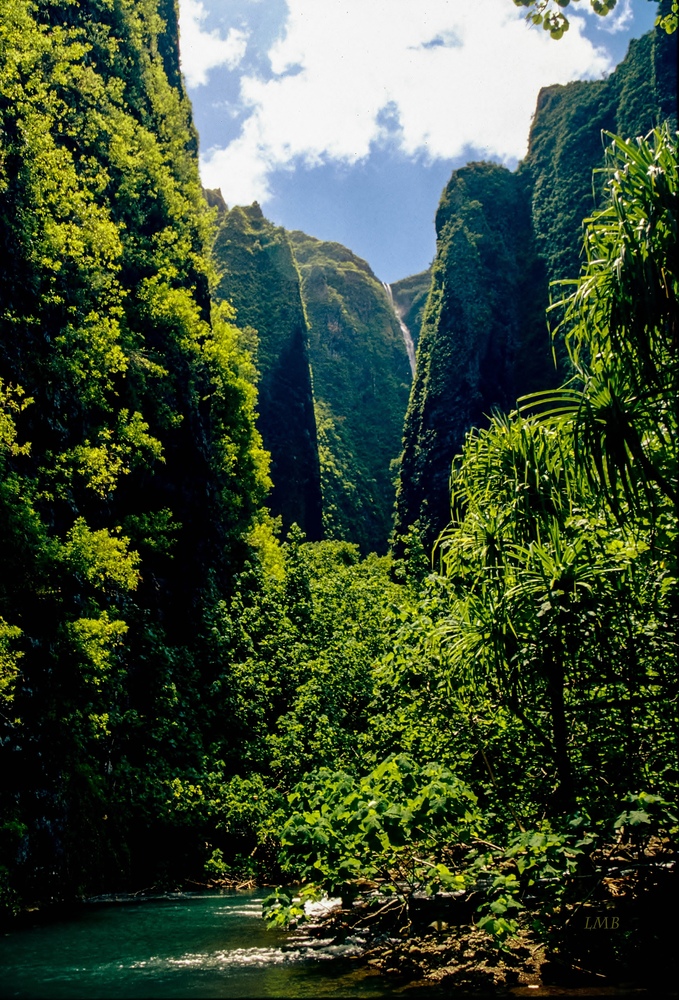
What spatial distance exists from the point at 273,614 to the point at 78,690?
9842 mm

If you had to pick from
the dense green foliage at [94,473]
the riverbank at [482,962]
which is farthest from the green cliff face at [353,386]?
the riverbank at [482,962]

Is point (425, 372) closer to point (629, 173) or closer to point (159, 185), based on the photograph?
point (159, 185)

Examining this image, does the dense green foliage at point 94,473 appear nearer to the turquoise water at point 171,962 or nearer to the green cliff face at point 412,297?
the turquoise water at point 171,962

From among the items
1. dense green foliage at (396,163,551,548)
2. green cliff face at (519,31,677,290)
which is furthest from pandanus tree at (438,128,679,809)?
green cliff face at (519,31,677,290)

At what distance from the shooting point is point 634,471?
5363mm

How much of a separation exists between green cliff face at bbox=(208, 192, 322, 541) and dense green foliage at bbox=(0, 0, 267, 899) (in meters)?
35.2

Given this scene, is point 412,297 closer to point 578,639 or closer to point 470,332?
point 470,332

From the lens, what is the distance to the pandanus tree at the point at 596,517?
515 cm

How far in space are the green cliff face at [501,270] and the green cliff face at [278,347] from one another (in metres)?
10.2

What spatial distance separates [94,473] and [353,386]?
86.0 m

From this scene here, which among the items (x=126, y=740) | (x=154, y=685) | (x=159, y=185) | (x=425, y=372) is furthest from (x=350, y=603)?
(x=425, y=372)

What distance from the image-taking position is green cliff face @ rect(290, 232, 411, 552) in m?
81.6

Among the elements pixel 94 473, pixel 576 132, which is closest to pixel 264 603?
pixel 94 473

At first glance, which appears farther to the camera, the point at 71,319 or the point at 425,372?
the point at 425,372
